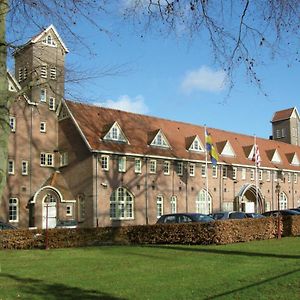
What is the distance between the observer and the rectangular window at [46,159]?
47.5 m

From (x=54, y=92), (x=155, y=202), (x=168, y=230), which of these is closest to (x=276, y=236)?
(x=168, y=230)

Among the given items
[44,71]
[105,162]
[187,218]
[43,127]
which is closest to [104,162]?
[105,162]

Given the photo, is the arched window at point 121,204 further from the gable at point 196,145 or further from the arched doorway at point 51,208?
the gable at point 196,145

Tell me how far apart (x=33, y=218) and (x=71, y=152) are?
7411 mm

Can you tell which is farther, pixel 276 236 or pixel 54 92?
pixel 276 236

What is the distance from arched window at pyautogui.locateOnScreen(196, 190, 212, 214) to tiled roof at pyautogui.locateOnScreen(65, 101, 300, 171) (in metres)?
3.84

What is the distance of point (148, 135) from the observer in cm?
5222

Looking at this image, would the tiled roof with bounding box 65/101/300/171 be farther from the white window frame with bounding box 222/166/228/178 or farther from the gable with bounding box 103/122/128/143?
the white window frame with bounding box 222/166/228/178

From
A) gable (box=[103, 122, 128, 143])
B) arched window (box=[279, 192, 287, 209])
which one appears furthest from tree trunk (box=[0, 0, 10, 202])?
arched window (box=[279, 192, 287, 209])

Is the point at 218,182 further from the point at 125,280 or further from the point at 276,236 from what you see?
the point at 125,280

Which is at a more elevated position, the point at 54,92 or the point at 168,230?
the point at 54,92

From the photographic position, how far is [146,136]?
5200cm

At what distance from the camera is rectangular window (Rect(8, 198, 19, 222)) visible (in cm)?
4338

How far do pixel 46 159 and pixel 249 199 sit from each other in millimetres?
27255
